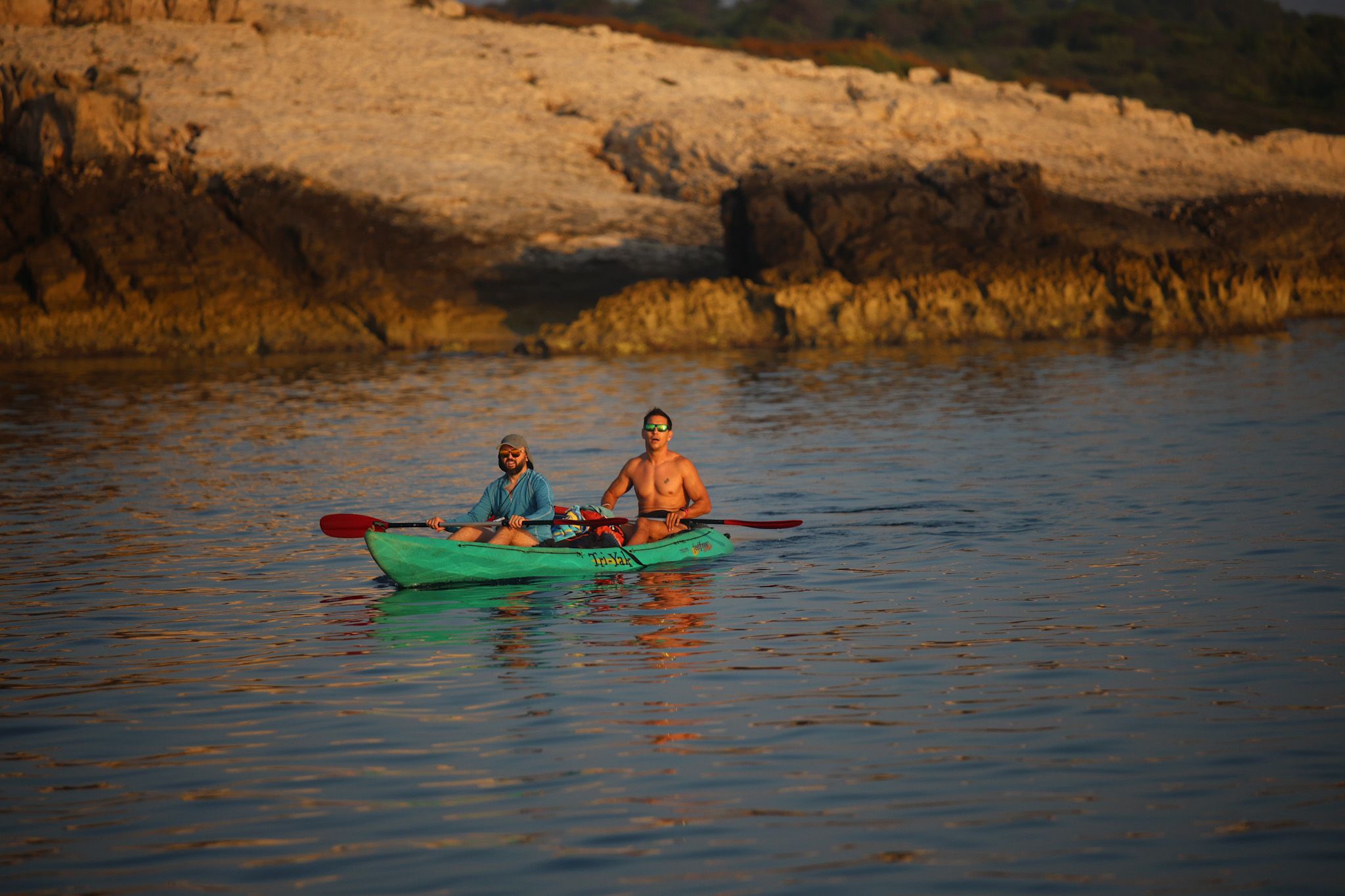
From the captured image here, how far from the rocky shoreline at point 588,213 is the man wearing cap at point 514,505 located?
100 ft

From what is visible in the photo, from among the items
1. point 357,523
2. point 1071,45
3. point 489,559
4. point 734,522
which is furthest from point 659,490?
point 1071,45

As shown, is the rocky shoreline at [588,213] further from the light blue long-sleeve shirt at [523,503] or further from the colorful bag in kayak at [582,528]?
the light blue long-sleeve shirt at [523,503]

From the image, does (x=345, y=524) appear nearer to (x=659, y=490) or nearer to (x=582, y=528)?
(x=582, y=528)

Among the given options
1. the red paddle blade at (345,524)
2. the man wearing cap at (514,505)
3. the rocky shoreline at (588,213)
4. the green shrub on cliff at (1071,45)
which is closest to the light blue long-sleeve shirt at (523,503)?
the man wearing cap at (514,505)

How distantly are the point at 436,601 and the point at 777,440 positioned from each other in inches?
474

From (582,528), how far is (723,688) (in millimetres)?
5049

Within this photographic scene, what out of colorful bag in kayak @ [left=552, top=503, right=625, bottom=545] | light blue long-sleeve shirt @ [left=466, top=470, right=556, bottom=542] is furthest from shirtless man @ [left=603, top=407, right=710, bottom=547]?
light blue long-sleeve shirt @ [left=466, top=470, right=556, bottom=542]

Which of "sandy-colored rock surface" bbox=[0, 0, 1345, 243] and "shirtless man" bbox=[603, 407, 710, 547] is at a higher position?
"sandy-colored rock surface" bbox=[0, 0, 1345, 243]

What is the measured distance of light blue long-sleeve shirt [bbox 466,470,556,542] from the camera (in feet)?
44.1

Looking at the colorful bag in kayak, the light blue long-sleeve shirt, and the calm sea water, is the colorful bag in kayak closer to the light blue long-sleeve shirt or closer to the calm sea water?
the light blue long-sleeve shirt

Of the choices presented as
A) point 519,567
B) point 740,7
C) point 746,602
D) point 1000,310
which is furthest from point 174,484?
point 740,7

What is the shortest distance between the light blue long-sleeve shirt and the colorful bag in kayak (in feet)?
0.32

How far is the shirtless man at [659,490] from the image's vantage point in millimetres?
14039

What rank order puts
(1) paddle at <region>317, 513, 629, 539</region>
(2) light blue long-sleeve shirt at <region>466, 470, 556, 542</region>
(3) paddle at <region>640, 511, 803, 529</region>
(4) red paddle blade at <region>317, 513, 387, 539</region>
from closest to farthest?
(1) paddle at <region>317, 513, 629, 539</region> < (4) red paddle blade at <region>317, 513, 387, 539</region> < (2) light blue long-sleeve shirt at <region>466, 470, 556, 542</region> < (3) paddle at <region>640, 511, 803, 529</region>
